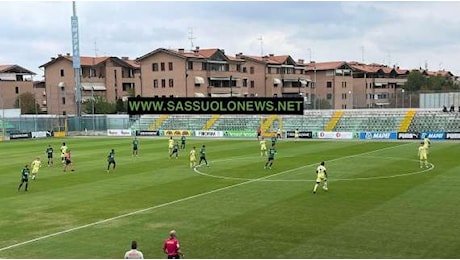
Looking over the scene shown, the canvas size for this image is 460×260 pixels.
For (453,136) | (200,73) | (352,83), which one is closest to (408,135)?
(453,136)

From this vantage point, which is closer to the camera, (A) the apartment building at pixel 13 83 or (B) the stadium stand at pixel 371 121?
(B) the stadium stand at pixel 371 121

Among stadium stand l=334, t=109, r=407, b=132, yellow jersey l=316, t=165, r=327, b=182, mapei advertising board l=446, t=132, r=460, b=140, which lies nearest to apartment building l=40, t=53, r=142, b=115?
stadium stand l=334, t=109, r=407, b=132

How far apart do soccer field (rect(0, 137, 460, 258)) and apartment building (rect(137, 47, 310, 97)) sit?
179ft

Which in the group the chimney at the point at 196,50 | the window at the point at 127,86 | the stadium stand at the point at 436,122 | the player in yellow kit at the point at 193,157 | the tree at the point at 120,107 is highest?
the chimney at the point at 196,50

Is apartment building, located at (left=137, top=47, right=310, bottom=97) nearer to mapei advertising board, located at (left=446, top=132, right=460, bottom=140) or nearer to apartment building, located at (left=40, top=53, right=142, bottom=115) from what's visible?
apartment building, located at (left=40, top=53, right=142, bottom=115)

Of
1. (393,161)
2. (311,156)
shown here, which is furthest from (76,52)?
(393,161)

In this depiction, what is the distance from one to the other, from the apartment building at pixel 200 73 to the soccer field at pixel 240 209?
54.5m

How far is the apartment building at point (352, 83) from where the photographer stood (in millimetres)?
123438

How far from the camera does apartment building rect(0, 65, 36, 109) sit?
107488 mm

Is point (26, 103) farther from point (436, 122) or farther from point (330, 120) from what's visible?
point (436, 122)

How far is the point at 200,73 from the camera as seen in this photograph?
99562 mm

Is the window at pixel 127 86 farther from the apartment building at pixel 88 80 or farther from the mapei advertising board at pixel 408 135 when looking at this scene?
the mapei advertising board at pixel 408 135

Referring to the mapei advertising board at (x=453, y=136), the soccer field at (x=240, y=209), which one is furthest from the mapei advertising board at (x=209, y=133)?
the soccer field at (x=240, y=209)

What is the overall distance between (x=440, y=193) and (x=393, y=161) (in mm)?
14578
